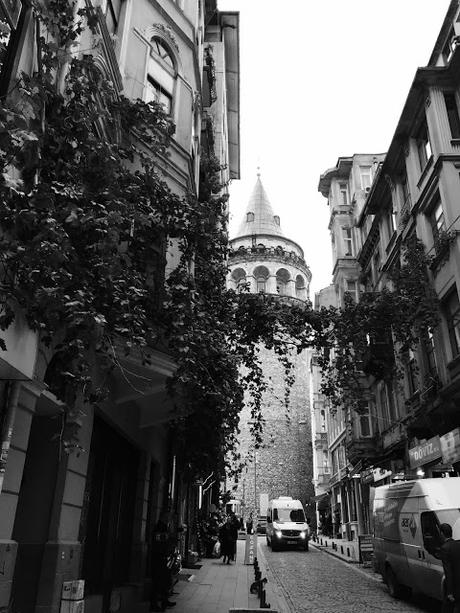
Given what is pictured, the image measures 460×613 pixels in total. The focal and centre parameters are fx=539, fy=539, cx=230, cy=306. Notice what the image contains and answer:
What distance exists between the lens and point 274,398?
57.8 m

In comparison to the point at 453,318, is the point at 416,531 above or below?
below

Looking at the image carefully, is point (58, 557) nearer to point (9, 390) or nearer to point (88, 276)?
point (9, 390)

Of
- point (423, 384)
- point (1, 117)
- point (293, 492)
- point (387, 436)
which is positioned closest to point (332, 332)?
point (423, 384)

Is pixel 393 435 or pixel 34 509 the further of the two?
pixel 393 435

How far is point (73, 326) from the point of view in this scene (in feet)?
16.2

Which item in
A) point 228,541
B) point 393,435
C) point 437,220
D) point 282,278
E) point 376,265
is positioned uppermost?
point 282,278

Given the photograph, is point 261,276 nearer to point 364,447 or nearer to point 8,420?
point 364,447

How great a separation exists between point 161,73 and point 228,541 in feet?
53.8

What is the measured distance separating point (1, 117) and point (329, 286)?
39840 mm

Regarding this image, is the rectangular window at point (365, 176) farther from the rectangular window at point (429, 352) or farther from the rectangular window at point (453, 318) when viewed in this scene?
the rectangular window at point (453, 318)

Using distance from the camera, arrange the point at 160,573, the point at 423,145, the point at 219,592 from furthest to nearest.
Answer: the point at 423,145
the point at 219,592
the point at 160,573

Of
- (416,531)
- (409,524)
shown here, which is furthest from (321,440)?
(416,531)

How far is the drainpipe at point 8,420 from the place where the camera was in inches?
201

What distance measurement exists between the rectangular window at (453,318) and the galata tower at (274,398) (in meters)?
33.6
